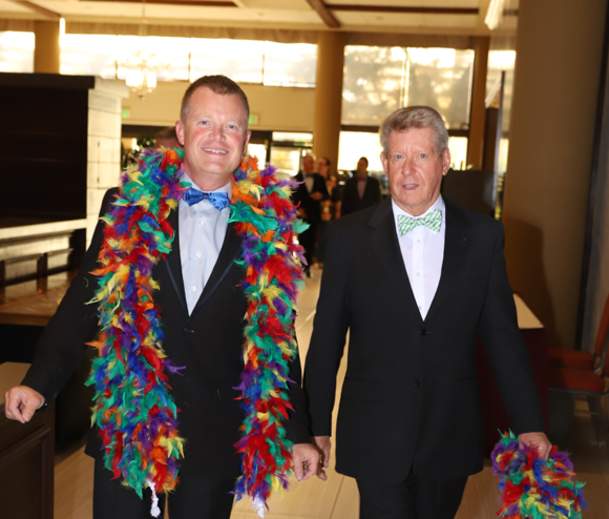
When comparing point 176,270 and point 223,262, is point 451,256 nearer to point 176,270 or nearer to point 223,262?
point 223,262

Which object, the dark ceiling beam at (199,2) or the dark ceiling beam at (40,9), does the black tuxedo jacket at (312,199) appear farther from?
the dark ceiling beam at (40,9)

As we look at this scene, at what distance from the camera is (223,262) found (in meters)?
2.42

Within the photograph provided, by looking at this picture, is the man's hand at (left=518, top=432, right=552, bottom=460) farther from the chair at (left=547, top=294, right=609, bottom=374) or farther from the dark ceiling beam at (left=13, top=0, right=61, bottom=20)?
the dark ceiling beam at (left=13, top=0, right=61, bottom=20)

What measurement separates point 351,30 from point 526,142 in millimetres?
14139

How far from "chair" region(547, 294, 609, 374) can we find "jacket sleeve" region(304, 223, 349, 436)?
3.20 metres

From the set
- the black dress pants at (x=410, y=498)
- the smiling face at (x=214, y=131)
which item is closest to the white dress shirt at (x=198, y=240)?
the smiling face at (x=214, y=131)

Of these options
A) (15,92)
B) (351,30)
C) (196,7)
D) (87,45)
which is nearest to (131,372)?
(15,92)

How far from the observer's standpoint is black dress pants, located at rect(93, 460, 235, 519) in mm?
2381

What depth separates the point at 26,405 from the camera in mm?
2180

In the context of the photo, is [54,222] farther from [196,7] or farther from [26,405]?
[196,7]

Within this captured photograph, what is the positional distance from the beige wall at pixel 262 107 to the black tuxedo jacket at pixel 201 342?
20.3m

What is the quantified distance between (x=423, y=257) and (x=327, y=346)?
14.4 inches

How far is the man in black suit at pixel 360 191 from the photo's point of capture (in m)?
14.7

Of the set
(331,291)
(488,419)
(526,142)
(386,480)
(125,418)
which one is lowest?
(488,419)
